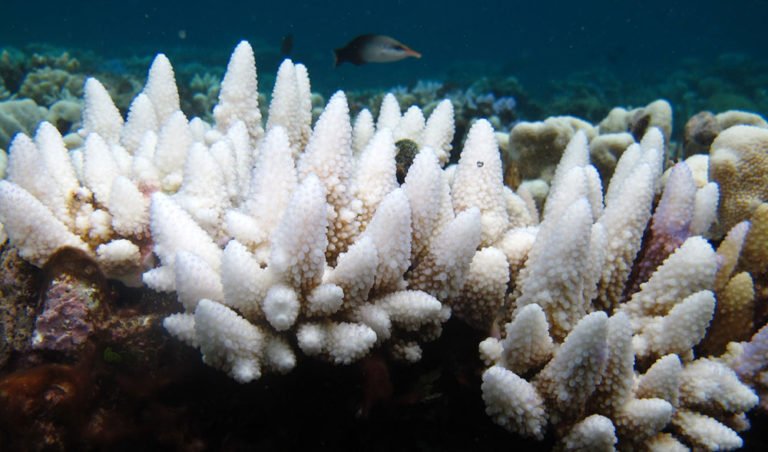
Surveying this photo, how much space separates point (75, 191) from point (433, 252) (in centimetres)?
151

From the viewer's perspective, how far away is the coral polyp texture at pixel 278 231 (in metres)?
1.41

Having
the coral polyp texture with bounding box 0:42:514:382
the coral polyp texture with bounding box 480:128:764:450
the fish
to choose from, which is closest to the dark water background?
the fish

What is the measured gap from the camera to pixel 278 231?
4.70ft

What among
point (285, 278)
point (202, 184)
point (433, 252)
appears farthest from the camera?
point (202, 184)

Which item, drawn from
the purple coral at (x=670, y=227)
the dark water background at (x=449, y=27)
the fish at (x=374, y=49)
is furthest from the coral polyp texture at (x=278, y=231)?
the dark water background at (x=449, y=27)

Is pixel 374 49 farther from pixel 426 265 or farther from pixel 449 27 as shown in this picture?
pixel 449 27

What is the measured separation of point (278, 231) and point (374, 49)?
7.39 meters

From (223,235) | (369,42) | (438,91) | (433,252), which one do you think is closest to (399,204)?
(433,252)

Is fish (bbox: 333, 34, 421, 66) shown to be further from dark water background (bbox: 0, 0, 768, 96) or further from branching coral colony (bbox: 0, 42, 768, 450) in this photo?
dark water background (bbox: 0, 0, 768, 96)

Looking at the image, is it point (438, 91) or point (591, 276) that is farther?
point (438, 91)

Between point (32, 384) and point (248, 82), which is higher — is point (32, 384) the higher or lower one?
the lower one

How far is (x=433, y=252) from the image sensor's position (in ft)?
5.50

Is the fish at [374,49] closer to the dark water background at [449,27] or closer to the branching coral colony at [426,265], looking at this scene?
the branching coral colony at [426,265]

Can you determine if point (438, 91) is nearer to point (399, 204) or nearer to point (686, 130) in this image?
point (686, 130)
